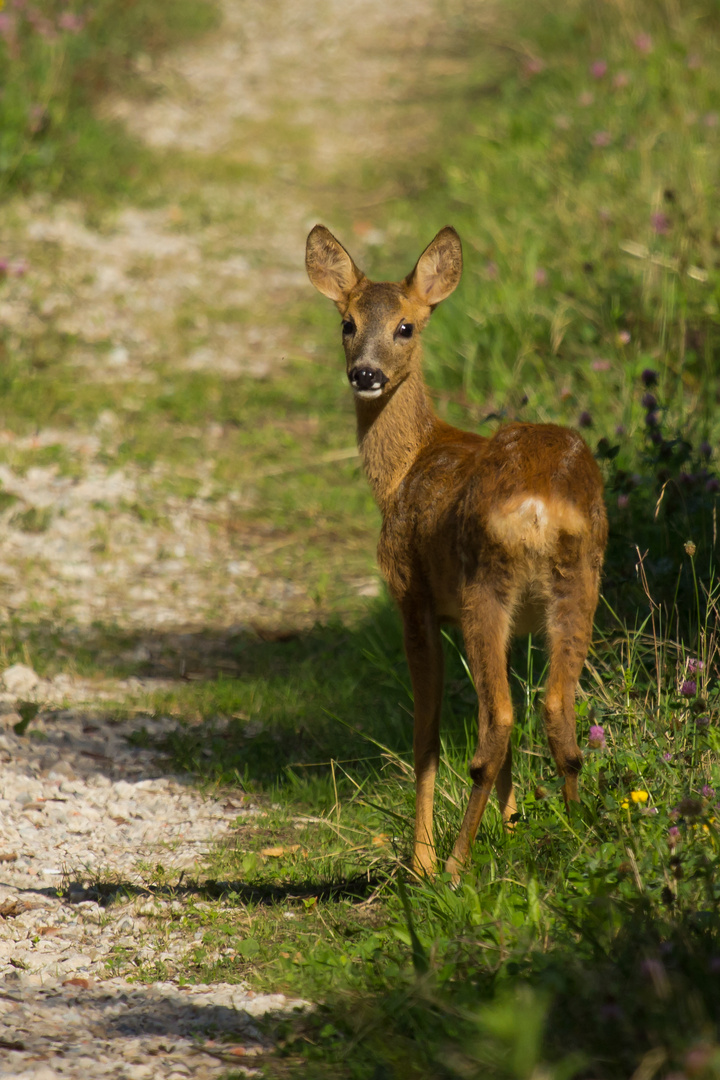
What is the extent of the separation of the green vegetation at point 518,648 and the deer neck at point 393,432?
685 mm

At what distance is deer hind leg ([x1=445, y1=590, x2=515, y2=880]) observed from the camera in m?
3.43

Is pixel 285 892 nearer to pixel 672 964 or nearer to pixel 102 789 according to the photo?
pixel 102 789

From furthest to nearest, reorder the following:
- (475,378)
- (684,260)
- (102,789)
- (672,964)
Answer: (475,378), (684,260), (102,789), (672,964)

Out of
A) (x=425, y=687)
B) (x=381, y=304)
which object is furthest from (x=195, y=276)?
(x=425, y=687)

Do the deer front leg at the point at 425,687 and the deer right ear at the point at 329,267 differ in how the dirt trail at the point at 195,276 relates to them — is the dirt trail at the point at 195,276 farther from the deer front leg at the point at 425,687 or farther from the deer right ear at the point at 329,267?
the deer front leg at the point at 425,687

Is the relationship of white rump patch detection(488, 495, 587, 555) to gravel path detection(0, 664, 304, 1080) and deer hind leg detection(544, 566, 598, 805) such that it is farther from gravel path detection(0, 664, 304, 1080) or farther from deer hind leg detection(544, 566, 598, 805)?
gravel path detection(0, 664, 304, 1080)

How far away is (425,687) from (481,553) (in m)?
0.65

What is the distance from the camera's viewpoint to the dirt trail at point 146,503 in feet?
10.8

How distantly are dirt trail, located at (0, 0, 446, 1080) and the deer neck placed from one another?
1.31 metres

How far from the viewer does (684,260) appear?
6637 millimetres

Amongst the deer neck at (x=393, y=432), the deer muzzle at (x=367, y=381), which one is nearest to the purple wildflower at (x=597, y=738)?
the deer neck at (x=393, y=432)

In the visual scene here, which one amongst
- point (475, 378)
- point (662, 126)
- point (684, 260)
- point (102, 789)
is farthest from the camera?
point (662, 126)

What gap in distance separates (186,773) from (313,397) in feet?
13.4

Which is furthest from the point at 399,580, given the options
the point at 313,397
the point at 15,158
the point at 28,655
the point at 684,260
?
the point at 15,158
